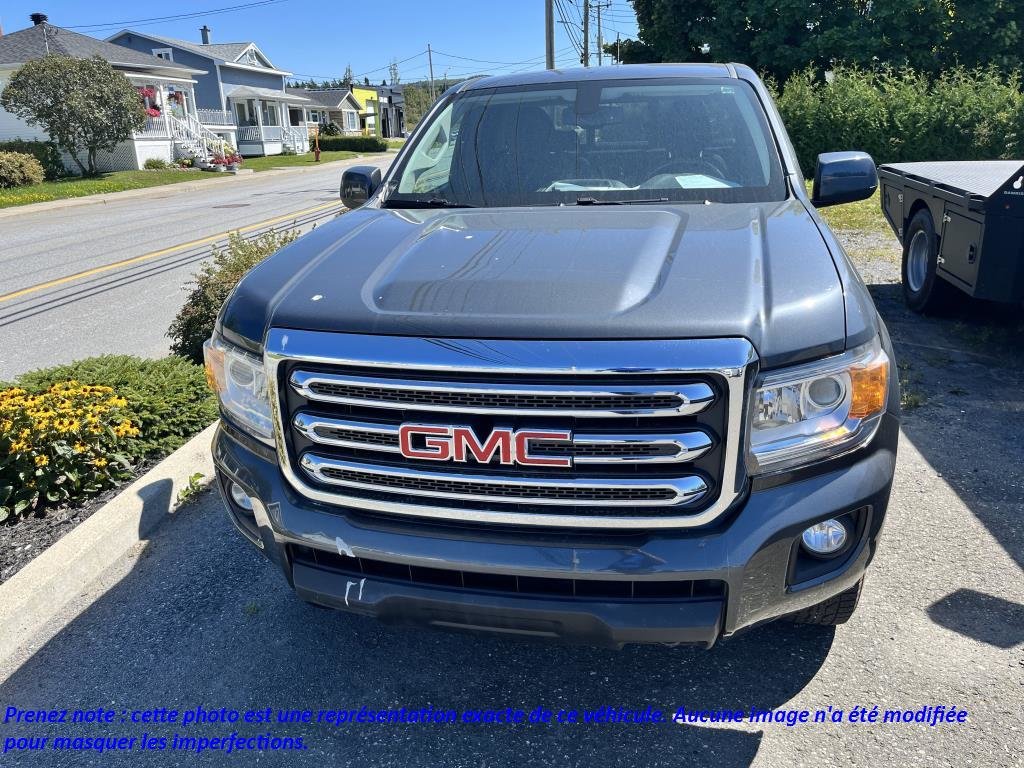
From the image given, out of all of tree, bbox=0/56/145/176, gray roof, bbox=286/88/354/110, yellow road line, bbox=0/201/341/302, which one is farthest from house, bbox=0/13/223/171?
gray roof, bbox=286/88/354/110

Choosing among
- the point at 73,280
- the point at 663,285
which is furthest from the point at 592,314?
the point at 73,280

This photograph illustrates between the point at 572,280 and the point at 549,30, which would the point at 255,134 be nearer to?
the point at 549,30

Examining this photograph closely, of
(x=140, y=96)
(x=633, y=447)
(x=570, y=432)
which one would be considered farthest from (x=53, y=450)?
(x=140, y=96)

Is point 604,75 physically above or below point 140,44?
below

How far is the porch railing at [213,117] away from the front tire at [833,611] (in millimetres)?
48839

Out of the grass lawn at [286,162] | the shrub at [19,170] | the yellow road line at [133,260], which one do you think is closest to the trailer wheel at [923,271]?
Answer: the yellow road line at [133,260]

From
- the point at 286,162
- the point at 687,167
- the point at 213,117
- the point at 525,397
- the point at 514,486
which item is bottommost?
the point at 286,162

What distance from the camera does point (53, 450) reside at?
12.8 ft

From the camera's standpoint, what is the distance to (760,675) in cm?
274

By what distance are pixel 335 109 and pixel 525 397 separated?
7376cm

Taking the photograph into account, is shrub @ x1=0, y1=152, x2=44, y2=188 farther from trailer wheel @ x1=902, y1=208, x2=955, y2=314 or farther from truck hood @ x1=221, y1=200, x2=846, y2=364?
truck hood @ x1=221, y1=200, x2=846, y2=364

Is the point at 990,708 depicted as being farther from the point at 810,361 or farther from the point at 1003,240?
the point at 1003,240

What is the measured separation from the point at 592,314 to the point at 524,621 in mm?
846

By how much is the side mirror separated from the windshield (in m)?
0.38
